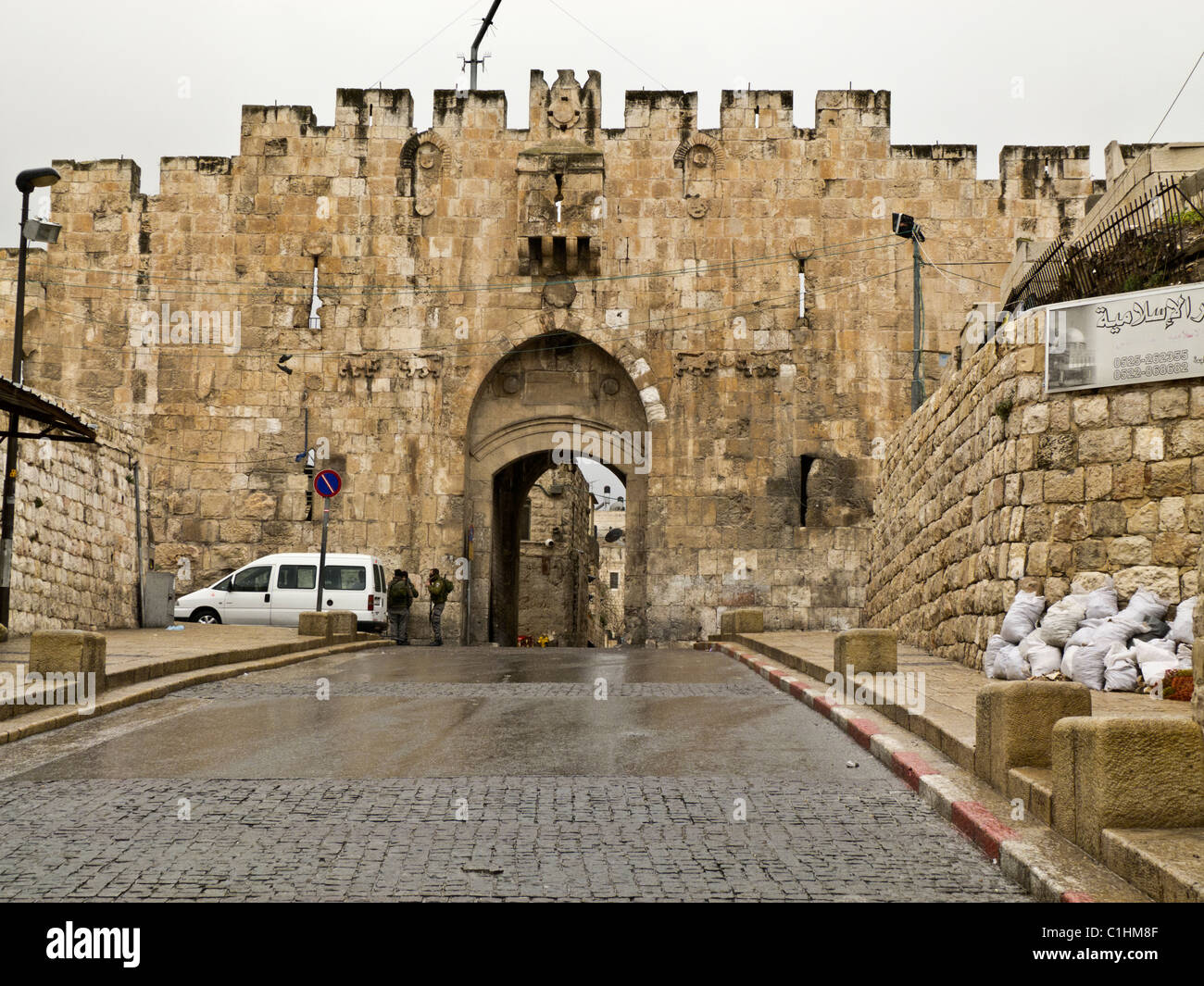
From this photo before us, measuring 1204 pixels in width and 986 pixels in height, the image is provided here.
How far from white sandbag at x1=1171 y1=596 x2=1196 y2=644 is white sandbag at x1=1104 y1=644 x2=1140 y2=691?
319 millimetres

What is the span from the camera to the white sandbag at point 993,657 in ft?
34.8

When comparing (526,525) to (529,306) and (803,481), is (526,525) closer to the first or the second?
(529,306)

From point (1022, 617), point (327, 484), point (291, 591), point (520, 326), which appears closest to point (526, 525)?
point (520, 326)

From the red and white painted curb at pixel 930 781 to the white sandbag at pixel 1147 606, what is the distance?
2329 mm

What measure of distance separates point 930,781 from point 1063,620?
440cm

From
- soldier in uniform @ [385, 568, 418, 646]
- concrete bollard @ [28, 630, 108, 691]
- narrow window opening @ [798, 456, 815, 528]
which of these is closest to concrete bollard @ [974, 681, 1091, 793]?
concrete bollard @ [28, 630, 108, 691]

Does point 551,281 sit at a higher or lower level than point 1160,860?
higher

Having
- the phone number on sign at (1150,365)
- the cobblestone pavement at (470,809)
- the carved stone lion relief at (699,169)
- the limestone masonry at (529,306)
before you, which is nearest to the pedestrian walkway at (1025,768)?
the cobblestone pavement at (470,809)

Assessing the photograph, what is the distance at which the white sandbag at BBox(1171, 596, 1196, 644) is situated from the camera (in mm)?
8992

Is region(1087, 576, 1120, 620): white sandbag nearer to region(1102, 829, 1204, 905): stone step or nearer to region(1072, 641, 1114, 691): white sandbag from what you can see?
region(1072, 641, 1114, 691): white sandbag

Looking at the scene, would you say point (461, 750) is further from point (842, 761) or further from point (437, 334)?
point (437, 334)

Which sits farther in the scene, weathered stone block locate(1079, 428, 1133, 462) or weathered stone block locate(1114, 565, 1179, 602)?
weathered stone block locate(1079, 428, 1133, 462)

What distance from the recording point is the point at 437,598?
2139 cm
